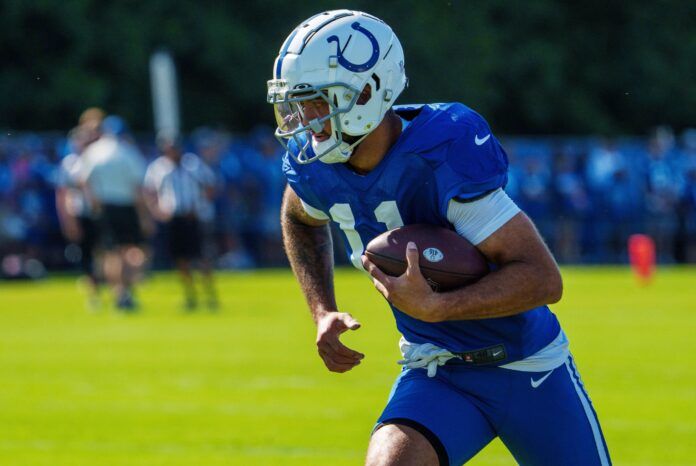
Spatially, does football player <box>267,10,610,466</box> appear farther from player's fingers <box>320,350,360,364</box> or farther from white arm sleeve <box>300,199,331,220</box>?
white arm sleeve <box>300,199,331,220</box>

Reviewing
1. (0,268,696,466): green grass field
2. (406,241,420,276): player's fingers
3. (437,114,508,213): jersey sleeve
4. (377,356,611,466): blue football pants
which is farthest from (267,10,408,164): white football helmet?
(0,268,696,466): green grass field

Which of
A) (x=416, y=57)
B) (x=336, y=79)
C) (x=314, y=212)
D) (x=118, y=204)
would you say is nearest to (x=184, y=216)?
(x=118, y=204)

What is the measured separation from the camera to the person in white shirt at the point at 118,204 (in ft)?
45.4

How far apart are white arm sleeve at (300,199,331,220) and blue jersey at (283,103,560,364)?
0.13 metres

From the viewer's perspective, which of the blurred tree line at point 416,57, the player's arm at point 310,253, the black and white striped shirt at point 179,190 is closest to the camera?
the player's arm at point 310,253

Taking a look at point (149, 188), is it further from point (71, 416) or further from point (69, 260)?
point (71, 416)

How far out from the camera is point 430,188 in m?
3.82

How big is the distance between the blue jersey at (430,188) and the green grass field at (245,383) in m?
2.52

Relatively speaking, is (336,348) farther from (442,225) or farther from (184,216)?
(184,216)

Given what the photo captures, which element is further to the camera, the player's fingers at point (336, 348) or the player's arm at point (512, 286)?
the player's fingers at point (336, 348)

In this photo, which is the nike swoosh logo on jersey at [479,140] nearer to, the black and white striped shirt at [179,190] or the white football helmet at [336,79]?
the white football helmet at [336,79]

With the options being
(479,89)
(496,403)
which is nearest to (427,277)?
(496,403)

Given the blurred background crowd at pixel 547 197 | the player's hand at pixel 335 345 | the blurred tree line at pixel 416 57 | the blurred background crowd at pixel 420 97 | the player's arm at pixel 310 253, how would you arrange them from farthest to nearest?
the blurred tree line at pixel 416 57 < the blurred background crowd at pixel 420 97 < the blurred background crowd at pixel 547 197 < the player's arm at pixel 310 253 < the player's hand at pixel 335 345

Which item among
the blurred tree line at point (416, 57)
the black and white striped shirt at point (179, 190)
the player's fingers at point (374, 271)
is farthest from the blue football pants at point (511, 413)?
the blurred tree line at point (416, 57)
